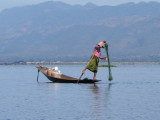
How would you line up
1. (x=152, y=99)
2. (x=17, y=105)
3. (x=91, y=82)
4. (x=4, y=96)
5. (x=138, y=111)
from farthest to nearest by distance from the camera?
(x=91, y=82), (x=4, y=96), (x=152, y=99), (x=17, y=105), (x=138, y=111)

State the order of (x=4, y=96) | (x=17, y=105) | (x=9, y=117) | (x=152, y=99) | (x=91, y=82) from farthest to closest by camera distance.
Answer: (x=91, y=82) → (x=4, y=96) → (x=152, y=99) → (x=17, y=105) → (x=9, y=117)

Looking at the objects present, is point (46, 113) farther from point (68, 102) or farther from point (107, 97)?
point (107, 97)

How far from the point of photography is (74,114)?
47.1 metres

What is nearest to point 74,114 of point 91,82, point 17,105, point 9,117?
point 9,117

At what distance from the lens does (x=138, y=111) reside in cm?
4872

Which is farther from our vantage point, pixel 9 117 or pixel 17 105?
pixel 17 105

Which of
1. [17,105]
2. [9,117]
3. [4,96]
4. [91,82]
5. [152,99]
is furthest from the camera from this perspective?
[91,82]

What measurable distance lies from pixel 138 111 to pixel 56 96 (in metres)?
16.4

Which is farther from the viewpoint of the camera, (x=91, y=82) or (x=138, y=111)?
(x=91, y=82)

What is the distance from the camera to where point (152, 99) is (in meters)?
59.9

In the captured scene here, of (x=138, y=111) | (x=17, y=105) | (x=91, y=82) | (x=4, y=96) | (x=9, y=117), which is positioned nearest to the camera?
(x=9, y=117)

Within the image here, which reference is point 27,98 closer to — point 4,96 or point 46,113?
point 4,96

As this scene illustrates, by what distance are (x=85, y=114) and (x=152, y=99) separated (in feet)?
47.3

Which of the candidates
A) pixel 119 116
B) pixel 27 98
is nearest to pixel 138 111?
pixel 119 116
